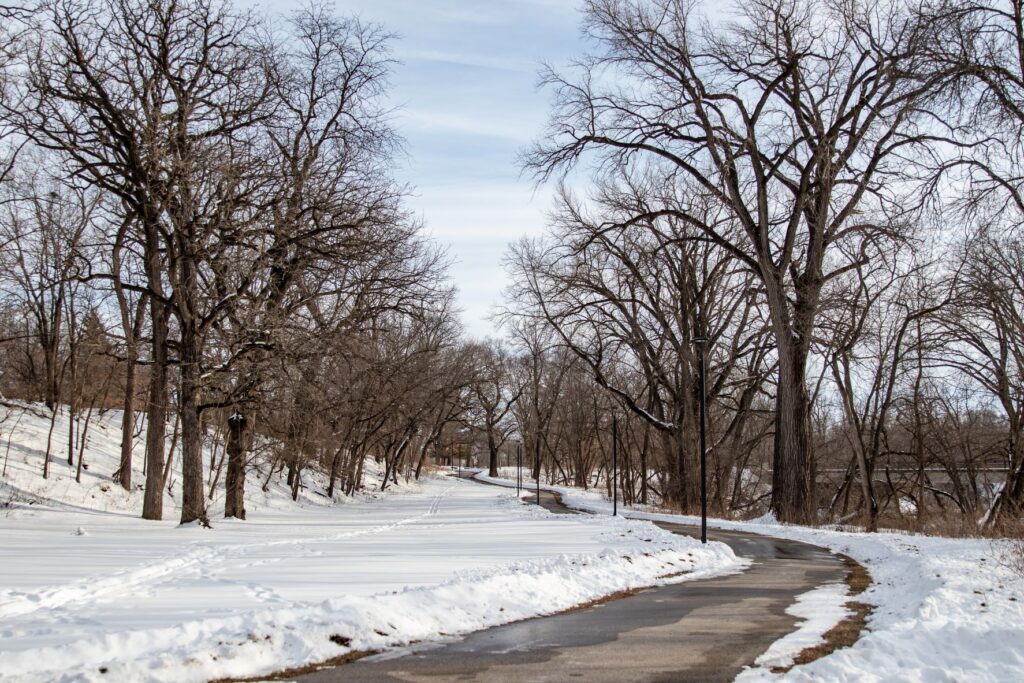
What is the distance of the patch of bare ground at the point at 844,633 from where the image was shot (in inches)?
286

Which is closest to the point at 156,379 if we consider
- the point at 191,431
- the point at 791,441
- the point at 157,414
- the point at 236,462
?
the point at 157,414

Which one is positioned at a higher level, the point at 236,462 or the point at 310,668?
the point at 236,462

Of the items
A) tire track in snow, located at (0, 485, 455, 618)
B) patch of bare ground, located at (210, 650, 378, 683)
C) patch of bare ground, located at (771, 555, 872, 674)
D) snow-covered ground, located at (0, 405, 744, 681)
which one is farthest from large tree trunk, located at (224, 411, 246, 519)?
patch of bare ground, located at (771, 555, 872, 674)

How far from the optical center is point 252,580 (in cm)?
1087

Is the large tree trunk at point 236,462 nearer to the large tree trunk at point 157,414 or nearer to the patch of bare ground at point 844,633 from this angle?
A: the large tree trunk at point 157,414

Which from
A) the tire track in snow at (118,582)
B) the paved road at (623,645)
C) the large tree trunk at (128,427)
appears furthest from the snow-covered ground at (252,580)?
the large tree trunk at (128,427)

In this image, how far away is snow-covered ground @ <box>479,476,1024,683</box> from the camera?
6.37 m

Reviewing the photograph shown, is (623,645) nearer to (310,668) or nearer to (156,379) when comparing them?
(310,668)

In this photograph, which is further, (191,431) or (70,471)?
(70,471)

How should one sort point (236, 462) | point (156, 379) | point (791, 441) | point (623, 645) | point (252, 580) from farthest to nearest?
point (791, 441) → point (236, 462) → point (156, 379) → point (252, 580) → point (623, 645)

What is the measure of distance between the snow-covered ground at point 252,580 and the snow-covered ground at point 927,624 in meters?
3.08

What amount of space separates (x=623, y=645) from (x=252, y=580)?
17.6 ft

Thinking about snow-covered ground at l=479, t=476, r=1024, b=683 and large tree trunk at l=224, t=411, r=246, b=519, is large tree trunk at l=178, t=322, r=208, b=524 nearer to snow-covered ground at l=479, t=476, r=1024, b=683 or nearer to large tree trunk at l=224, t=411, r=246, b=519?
large tree trunk at l=224, t=411, r=246, b=519

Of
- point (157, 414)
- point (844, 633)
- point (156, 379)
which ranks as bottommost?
point (844, 633)
